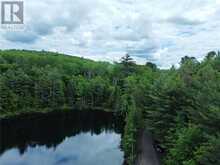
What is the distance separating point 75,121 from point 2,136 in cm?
1314

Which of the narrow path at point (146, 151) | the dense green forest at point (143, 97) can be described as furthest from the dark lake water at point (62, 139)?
the dense green forest at point (143, 97)

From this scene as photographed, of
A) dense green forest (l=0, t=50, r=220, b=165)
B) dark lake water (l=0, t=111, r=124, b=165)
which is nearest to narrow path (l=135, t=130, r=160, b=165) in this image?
dense green forest (l=0, t=50, r=220, b=165)

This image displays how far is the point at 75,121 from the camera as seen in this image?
152 ft

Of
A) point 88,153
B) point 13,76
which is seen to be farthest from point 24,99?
point 88,153

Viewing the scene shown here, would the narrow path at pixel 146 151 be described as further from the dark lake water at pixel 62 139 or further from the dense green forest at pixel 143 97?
the dark lake water at pixel 62 139

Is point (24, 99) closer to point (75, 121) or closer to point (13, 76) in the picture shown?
point (13, 76)

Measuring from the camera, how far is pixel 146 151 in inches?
1016

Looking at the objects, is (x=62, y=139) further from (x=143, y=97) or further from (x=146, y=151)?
(x=146, y=151)

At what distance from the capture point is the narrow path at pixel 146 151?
23.1 m

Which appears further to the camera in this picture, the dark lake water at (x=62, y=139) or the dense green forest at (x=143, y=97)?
the dark lake water at (x=62, y=139)

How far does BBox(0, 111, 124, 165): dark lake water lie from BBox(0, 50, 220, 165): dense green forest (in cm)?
326

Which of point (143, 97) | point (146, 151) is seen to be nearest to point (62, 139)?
point (143, 97)

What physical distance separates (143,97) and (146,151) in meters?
10.4

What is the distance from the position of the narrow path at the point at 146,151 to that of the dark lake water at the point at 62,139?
2.63 m
